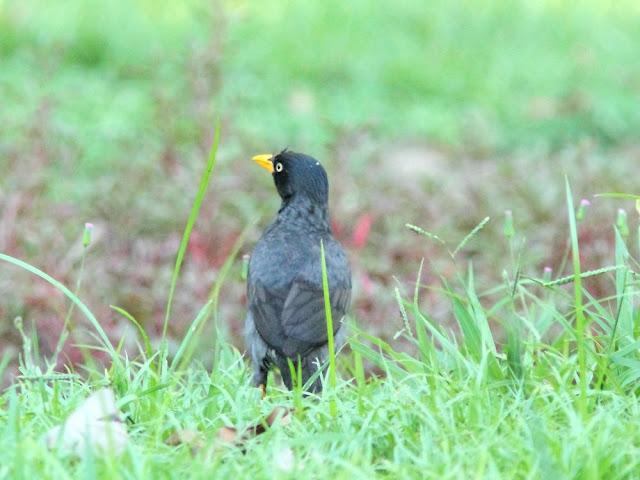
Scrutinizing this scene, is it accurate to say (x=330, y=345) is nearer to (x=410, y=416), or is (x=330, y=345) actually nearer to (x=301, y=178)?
(x=410, y=416)

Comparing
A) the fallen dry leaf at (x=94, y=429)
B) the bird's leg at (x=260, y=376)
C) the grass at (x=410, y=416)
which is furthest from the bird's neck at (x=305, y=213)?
the fallen dry leaf at (x=94, y=429)

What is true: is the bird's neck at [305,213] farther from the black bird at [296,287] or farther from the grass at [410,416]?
the grass at [410,416]

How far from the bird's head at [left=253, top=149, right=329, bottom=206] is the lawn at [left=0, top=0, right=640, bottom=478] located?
57 cm

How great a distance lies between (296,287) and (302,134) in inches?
153

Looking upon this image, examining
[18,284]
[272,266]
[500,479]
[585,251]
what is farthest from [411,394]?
[585,251]

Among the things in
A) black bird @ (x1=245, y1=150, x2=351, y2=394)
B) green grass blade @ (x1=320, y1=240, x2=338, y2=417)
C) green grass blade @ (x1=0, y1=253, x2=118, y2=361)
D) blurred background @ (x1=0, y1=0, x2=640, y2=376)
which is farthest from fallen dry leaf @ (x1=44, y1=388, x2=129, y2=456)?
black bird @ (x1=245, y1=150, x2=351, y2=394)

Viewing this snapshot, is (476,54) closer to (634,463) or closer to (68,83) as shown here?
(68,83)

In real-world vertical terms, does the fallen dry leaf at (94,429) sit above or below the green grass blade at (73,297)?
below

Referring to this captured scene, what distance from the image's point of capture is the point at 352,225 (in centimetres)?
630

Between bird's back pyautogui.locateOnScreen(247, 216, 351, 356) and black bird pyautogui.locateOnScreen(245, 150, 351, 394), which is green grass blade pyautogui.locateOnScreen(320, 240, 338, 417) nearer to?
black bird pyautogui.locateOnScreen(245, 150, 351, 394)

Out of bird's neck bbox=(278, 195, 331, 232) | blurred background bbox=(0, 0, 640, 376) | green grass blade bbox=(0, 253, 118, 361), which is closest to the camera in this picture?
green grass blade bbox=(0, 253, 118, 361)

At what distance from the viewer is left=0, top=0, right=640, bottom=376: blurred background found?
5.80 metres

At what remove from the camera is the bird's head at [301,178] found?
4.67 m

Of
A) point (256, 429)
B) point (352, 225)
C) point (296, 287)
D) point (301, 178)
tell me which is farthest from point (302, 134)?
point (256, 429)
